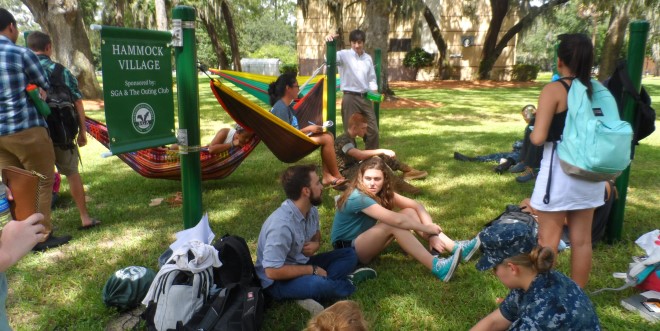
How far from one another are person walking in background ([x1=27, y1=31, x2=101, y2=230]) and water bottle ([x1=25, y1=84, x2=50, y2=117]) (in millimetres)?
378

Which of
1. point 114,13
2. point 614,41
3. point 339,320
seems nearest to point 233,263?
point 339,320

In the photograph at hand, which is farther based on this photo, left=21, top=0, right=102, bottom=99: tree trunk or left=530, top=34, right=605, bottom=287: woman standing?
left=21, top=0, right=102, bottom=99: tree trunk

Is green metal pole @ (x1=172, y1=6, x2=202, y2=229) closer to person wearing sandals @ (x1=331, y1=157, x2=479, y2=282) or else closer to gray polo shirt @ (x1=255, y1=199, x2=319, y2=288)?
gray polo shirt @ (x1=255, y1=199, x2=319, y2=288)

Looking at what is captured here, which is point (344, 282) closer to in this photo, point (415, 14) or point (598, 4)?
point (598, 4)

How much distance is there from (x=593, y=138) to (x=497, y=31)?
1959 cm

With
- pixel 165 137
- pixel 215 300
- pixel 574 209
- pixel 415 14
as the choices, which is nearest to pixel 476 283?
pixel 574 209

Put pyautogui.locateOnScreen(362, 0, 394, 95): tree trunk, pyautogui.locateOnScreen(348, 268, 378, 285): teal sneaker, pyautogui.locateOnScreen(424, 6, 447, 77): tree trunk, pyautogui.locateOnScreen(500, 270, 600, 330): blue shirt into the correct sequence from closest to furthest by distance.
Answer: pyautogui.locateOnScreen(500, 270, 600, 330): blue shirt < pyautogui.locateOnScreen(348, 268, 378, 285): teal sneaker < pyautogui.locateOnScreen(362, 0, 394, 95): tree trunk < pyautogui.locateOnScreen(424, 6, 447, 77): tree trunk

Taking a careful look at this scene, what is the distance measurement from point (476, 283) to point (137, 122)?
1.91 meters

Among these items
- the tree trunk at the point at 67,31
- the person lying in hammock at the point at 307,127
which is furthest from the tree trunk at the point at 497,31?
the person lying in hammock at the point at 307,127

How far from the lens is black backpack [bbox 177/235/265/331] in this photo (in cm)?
199

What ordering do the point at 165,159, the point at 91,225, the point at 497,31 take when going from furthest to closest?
the point at 497,31, the point at 165,159, the point at 91,225

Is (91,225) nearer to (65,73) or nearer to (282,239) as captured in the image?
(65,73)

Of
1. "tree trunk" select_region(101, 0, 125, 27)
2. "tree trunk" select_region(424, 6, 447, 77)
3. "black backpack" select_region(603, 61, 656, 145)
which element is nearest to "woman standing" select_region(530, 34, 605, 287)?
"black backpack" select_region(603, 61, 656, 145)

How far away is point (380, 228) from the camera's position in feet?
9.20
